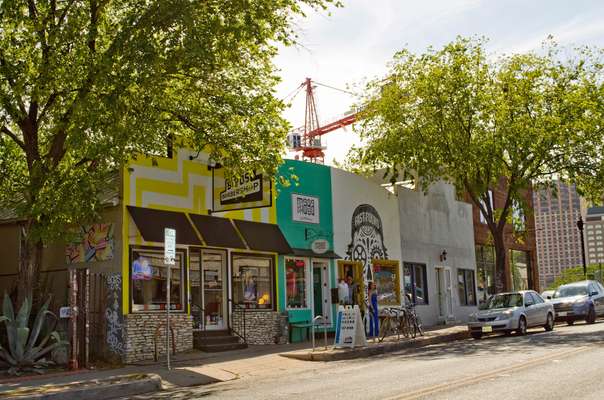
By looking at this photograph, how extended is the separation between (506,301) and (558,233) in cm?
13173

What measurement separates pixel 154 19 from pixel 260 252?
8869 millimetres

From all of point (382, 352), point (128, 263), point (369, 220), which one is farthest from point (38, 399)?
point (369, 220)

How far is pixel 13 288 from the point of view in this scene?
764 inches

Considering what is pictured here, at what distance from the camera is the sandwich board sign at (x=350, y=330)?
62.7 feet

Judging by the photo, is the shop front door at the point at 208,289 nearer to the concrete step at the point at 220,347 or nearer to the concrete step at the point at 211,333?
the concrete step at the point at 211,333

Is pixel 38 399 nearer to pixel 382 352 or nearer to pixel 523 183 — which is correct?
pixel 382 352

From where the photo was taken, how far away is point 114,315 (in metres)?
17.8

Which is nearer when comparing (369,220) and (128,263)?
(128,263)

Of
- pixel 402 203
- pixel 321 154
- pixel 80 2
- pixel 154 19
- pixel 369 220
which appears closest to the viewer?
pixel 154 19

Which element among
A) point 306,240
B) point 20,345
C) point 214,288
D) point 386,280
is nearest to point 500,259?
point 386,280

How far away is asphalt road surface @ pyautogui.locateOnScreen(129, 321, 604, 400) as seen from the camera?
10.4m

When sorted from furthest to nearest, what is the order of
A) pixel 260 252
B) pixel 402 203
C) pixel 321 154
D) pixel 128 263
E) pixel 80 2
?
pixel 321 154 → pixel 402 203 → pixel 260 252 → pixel 128 263 → pixel 80 2

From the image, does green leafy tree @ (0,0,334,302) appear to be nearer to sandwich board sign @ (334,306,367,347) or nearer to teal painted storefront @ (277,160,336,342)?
sandwich board sign @ (334,306,367,347)

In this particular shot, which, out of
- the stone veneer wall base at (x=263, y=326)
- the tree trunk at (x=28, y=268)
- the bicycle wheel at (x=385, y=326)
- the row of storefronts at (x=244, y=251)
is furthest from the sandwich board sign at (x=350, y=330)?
the tree trunk at (x=28, y=268)
